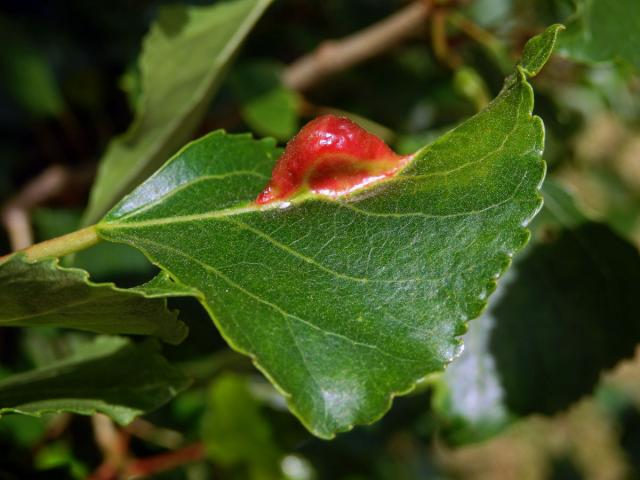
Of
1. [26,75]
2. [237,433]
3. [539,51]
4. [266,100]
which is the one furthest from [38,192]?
[539,51]

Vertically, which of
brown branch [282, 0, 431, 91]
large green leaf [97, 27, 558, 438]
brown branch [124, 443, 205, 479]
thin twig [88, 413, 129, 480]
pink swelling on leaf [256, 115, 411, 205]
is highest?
pink swelling on leaf [256, 115, 411, 205]

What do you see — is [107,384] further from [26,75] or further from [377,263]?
[26,75]

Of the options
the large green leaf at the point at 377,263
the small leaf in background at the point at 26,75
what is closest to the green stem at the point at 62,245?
the large green leaf at the point at 377,263

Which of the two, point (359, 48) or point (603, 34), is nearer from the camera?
point (603, 34)

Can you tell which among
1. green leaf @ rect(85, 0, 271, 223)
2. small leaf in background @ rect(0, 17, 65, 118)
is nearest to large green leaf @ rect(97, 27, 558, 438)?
green leaf @ rect(85, 0, 271, 223)

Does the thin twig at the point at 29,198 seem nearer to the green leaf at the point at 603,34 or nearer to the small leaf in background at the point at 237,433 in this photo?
the small leaf in background at the point at 237,433

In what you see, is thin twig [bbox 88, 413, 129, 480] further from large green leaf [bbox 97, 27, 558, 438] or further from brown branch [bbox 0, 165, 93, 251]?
large green leaf [bbox 97, 27, 558, 438]
